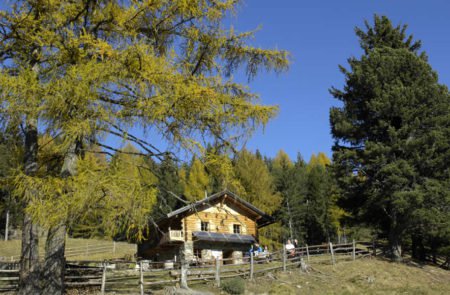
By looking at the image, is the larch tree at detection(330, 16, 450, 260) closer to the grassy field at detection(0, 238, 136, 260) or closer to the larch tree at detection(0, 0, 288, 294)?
the larch tree at detection(0, 0, 288, 294)

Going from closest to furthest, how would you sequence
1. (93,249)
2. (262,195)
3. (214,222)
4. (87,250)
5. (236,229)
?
(214,222), (236,229), (87,250), (262,195), (93,249)

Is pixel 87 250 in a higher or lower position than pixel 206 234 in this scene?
lower

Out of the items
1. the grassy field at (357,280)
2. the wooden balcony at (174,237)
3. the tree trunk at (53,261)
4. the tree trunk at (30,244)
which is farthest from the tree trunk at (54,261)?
the wooden balcony at (174,237)

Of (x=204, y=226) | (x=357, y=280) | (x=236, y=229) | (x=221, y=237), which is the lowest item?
(x=357, y=280)

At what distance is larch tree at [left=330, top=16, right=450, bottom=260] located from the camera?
2470 centimetres

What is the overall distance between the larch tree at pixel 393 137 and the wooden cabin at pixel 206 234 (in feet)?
27.5

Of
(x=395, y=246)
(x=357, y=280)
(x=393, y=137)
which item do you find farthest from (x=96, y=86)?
(x=395, y=246)

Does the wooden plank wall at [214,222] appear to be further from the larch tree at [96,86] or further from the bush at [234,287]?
the larch tree at [96,86]

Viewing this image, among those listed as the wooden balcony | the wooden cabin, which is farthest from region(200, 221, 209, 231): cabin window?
the wooden balcony

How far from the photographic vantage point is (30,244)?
10805mm

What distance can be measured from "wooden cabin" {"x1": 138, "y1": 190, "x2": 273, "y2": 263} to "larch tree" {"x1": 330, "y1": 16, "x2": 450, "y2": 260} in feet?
27.5

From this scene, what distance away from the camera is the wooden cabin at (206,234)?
101 feet

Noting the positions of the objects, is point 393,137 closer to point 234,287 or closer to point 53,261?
point 234,287

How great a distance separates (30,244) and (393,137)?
21.0 metres
